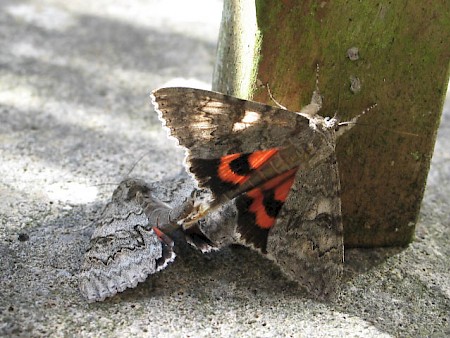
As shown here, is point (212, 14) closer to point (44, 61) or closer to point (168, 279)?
point (44, 61)

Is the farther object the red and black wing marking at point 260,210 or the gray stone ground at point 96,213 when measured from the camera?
the red and black wing marking at point 260,210

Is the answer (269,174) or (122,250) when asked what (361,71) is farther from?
(122,250)

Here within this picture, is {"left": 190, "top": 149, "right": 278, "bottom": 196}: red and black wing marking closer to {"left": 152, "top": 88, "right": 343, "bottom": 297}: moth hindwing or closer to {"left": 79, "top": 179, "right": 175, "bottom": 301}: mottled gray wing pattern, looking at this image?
{"left": 152, "top": 88, "right": 343, "bottom": 297}: moth hindwing

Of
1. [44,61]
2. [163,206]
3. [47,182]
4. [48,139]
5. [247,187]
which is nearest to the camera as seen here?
[247,187]

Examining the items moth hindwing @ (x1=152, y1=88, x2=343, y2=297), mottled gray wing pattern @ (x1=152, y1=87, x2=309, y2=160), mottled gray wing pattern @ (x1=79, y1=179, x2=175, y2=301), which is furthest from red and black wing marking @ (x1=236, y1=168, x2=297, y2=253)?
mottled gray wing pattern @ (x1=79, y1=179, x2=175, y2=301)

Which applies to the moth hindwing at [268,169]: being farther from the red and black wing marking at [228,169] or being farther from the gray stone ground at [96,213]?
the gray stone ground at [96,213]

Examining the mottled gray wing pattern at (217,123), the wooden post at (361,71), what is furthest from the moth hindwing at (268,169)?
the wooden post at (361,71)

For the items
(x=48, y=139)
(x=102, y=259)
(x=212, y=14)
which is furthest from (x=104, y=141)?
(x=212, y=14)
